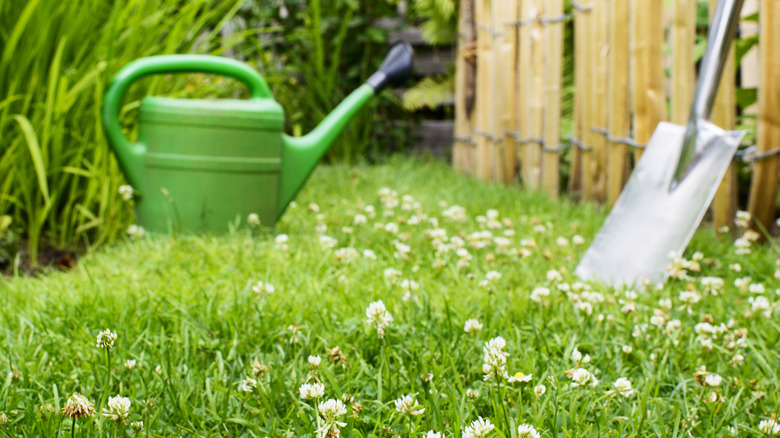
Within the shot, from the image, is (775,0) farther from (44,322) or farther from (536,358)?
(44,322)

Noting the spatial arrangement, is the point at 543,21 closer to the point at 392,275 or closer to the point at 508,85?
the point at 508,85

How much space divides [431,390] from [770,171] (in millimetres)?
1622

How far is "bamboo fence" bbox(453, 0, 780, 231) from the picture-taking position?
2137 millimetres

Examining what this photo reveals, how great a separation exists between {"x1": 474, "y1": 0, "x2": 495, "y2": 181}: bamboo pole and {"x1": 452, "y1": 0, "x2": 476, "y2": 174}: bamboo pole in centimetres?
17

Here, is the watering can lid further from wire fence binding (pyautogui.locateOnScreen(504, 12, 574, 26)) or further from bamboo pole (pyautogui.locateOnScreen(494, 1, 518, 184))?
bamboo pole (pyautogui.locateOnScreen(494, 1, 518, 184))

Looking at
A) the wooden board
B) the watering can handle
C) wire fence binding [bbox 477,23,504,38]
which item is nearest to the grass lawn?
the watering can handle

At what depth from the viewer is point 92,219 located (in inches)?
93.2

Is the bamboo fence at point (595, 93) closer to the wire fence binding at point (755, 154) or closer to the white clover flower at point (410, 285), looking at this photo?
the wire fence binding at point (755, 154)

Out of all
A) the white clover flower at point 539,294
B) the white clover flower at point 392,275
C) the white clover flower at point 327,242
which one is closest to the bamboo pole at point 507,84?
the white clover flower at point 327,242

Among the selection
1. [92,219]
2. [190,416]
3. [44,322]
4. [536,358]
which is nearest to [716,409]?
[536,358]

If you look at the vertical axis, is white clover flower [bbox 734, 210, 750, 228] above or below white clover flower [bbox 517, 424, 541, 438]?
below

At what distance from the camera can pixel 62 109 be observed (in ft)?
6.93

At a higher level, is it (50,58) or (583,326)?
(50,58)

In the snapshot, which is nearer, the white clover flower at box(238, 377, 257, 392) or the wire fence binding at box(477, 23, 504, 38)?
the white clover flower at box(238, 377, 257, 392)
